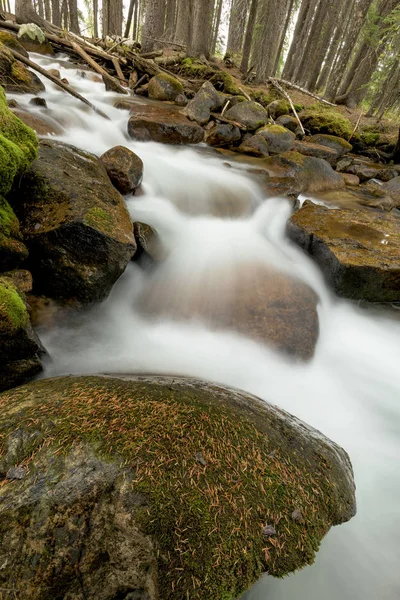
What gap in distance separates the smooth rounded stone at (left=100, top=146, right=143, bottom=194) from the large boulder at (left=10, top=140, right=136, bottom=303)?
133 cm

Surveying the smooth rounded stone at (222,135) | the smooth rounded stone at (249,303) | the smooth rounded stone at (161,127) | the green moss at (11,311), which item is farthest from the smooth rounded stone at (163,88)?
the green moss at (11,311)

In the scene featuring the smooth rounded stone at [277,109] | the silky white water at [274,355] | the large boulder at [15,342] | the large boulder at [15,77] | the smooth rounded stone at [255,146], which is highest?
the smooth rounded stone at [277,109]

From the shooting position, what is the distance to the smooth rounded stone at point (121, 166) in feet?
16.6

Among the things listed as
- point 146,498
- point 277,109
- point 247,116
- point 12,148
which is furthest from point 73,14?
point 146,498

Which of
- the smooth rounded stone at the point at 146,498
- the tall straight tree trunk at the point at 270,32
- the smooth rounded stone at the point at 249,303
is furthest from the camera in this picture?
the tall straight tree trunk at the point at 270,32

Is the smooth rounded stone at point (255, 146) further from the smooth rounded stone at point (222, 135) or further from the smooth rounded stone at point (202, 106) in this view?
the smooth rounded stone at point (202, 106)

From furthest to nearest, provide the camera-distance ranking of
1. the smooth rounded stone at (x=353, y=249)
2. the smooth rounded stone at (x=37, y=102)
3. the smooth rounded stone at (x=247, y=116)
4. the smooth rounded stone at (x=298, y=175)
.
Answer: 1. the smooth rounded stone at (x=247, y=116)
2. the smooth rounded stone at (x=298, y=175)
3. the smooth rounded stone at (x=37, y=102)
4. the smooth rounded stone at (x=353, y=249)

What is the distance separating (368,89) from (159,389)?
71.9 feet

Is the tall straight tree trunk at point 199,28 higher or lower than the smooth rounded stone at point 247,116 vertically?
higher

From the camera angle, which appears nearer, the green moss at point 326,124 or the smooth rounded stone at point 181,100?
the smooth rounded stone at point 181,100

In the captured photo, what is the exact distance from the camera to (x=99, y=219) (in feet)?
11.5

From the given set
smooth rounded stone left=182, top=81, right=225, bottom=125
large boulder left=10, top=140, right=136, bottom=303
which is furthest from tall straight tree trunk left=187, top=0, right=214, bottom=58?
large boulder left=10, top=140, right=136, bottom=303

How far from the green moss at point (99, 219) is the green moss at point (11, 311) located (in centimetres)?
115

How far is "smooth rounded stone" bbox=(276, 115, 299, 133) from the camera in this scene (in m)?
11.5
